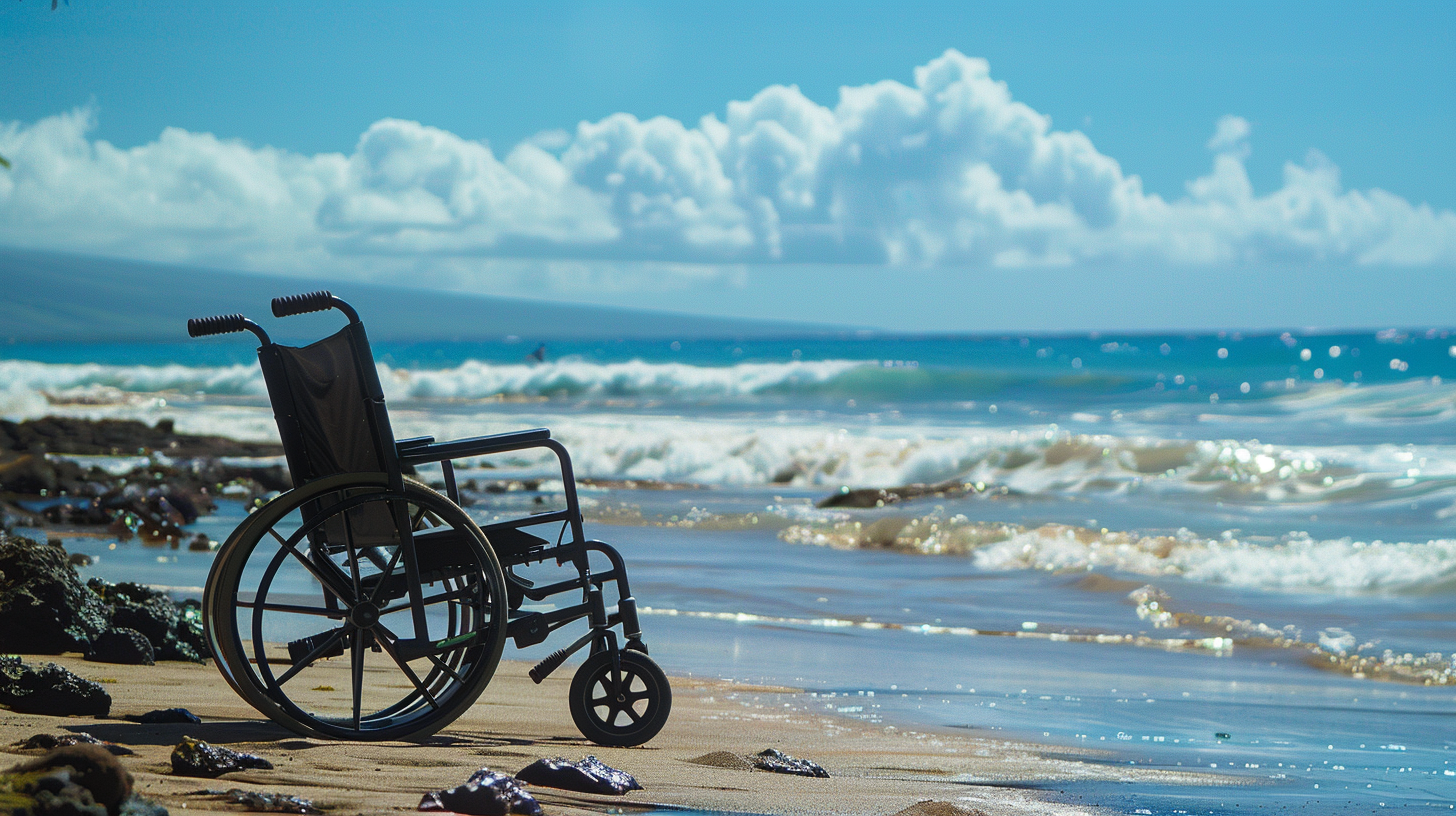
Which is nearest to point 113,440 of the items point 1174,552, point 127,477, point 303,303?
point 127,477

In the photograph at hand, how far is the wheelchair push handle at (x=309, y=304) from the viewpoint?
11.0 feet

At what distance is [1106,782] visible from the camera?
3777mm

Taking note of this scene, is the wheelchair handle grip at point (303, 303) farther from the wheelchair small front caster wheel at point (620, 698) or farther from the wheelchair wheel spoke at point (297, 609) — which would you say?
the wheelchair small front caster wheel at point (620, 698)

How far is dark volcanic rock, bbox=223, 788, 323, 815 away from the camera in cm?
267

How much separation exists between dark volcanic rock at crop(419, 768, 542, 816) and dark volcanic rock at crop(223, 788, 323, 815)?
25 cm

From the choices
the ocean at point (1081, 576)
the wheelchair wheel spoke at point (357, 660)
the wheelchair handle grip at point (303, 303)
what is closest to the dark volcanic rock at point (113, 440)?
the ocean at point (1081, 576)

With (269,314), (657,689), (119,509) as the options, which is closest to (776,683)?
(657,689)

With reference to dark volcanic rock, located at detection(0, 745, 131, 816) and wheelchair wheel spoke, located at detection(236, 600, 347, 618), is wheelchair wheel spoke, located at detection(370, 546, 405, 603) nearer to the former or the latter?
wheelchair wheel spoke, located at detection(236, 600, 347, 618)

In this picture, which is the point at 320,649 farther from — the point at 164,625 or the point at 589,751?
the point at 164,625

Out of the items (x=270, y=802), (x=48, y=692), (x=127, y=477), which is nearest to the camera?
(x=270, y=802)

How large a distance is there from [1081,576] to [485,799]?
6.85 metres

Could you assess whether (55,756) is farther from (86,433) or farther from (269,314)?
(86,433)

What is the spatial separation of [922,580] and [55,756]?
710 cm

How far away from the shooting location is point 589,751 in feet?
12.1
